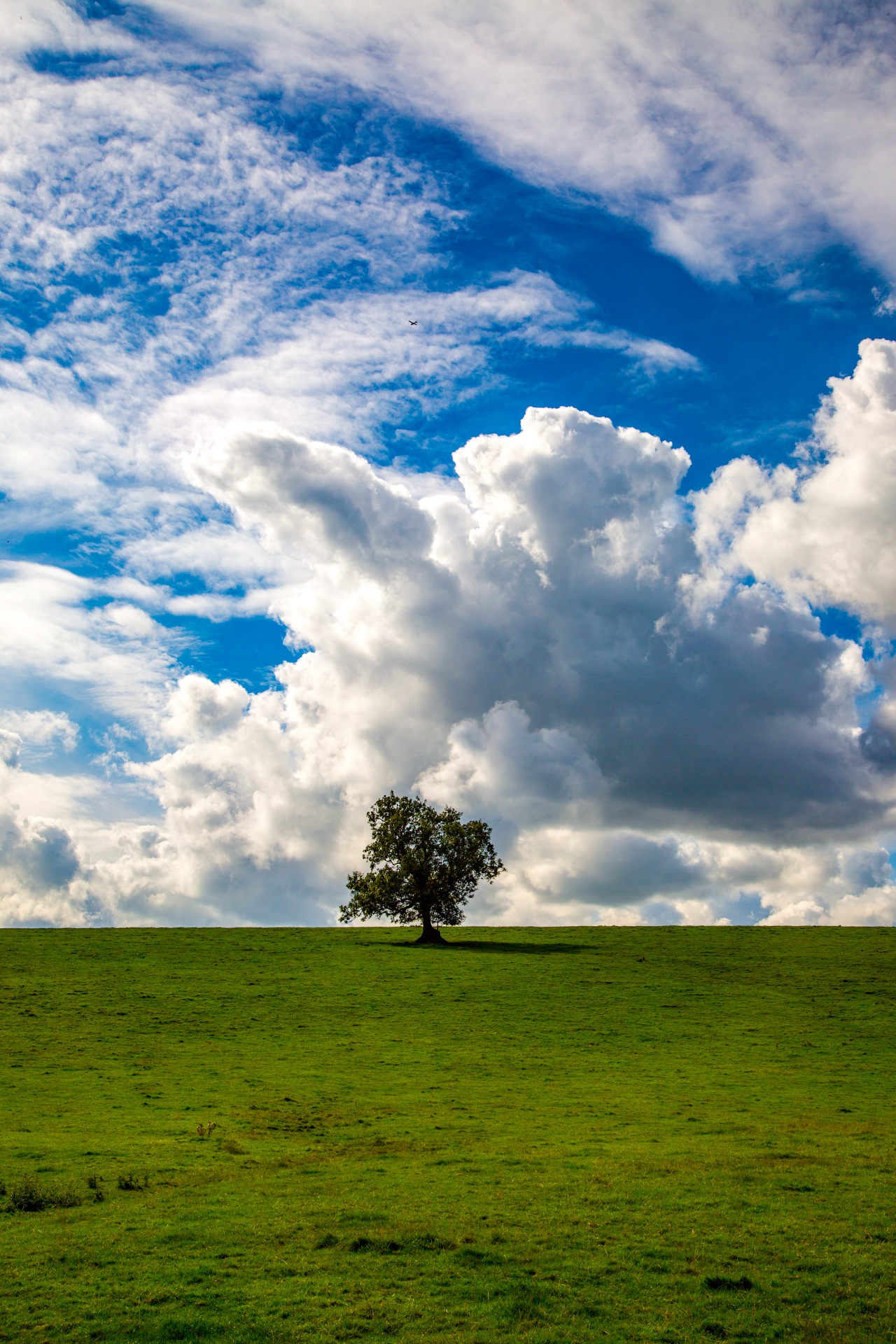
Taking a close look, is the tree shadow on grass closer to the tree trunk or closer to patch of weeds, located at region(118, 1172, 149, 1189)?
the tree trunk

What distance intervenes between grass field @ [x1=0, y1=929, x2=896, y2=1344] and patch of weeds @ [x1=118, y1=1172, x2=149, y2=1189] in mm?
119

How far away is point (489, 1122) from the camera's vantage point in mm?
31328

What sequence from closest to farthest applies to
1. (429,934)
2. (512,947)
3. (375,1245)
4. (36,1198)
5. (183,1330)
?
1. (183,1330)
2. (375,1245)
3. (36,1198)
4. (512,947)
5. (429,934)

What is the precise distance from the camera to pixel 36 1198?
21344 mm

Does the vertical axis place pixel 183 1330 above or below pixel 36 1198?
above

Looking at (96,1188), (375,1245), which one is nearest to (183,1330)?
(375,1245)

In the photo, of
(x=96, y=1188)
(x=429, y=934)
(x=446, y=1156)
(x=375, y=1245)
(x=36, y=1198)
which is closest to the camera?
(x=375, y=1245)

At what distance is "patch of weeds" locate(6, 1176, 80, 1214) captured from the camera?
69.2ft

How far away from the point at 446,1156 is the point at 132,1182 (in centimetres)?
892

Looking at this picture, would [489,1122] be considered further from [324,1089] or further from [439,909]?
[439,909]

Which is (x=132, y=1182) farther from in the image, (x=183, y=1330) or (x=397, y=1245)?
(x=183, y=1330)

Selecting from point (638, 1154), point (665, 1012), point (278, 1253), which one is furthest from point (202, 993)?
point (278, 1253)

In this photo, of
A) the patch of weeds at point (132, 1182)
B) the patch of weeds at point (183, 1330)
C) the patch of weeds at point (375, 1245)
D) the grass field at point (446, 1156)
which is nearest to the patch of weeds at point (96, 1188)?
the grass field at point (446, 1156)

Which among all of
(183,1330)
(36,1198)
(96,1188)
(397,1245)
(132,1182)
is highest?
(183,1330)
